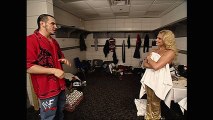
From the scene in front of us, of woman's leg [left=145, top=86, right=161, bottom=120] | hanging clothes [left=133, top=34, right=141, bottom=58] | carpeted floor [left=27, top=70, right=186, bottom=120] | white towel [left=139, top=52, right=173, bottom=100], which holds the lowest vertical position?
carpeted floor [left=27, top=70, right=186, bottom=120]

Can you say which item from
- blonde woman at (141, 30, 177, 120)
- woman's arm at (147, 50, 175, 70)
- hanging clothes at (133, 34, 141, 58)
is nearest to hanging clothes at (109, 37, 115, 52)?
hanging clothes at (133, 34, 141, 58)

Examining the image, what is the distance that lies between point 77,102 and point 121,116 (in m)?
1.00

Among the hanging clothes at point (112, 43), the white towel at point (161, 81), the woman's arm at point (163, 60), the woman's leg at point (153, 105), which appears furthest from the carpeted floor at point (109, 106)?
the hanging clothes at point (112, 43)

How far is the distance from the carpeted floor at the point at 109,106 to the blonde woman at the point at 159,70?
581mm

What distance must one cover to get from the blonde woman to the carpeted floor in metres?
0.58

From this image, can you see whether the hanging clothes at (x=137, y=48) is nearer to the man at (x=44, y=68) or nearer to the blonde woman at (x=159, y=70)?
the blonde woman at (x=159, y=70)

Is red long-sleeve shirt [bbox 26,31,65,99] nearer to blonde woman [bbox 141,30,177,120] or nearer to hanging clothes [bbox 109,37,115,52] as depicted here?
blonde woman [bbox 141,30,177,120]

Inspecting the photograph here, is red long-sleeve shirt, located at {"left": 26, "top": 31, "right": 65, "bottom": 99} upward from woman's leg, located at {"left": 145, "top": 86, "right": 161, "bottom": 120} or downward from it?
upward

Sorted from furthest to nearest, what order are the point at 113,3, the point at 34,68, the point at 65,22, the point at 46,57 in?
1. the point at 65,22
2. the point at 113,3
3. the point at 46,57
4. the point at 34,68

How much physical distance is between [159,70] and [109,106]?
1.48m

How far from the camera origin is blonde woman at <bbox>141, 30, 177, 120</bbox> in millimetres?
1659
